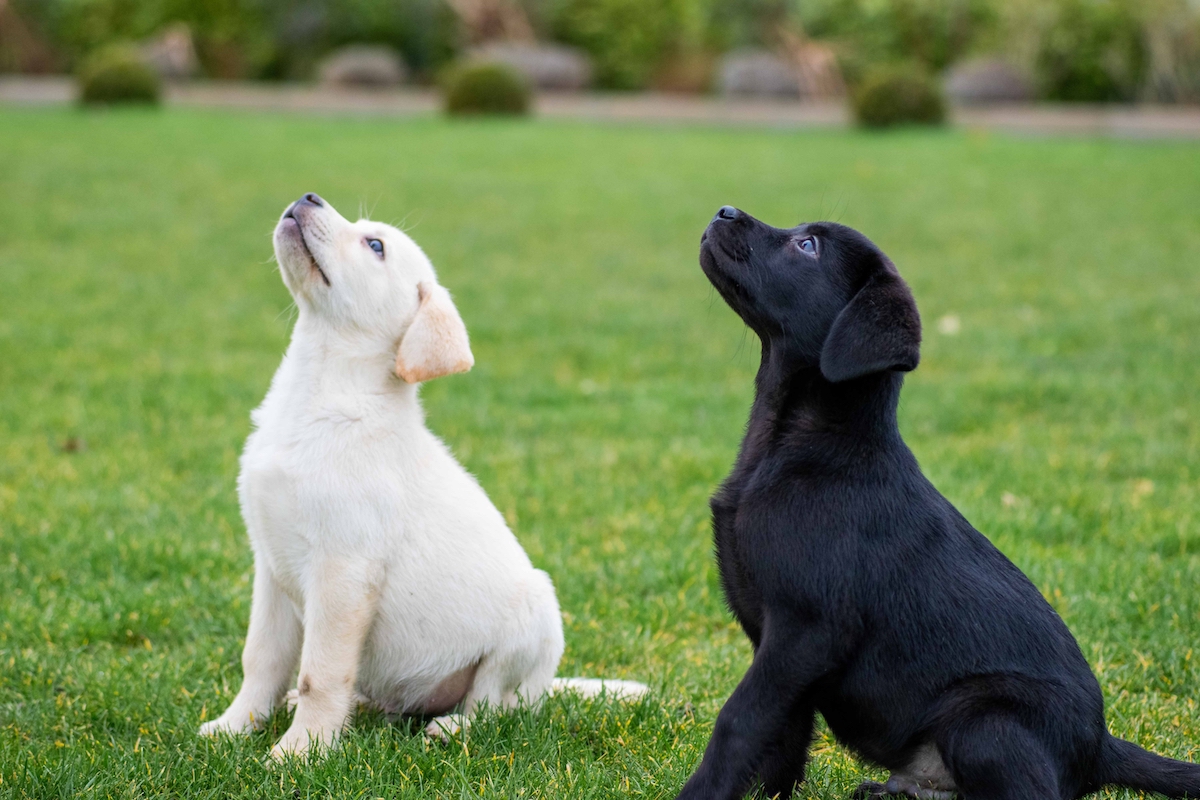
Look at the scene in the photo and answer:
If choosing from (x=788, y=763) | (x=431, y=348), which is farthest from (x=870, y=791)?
(x=431, y=348)

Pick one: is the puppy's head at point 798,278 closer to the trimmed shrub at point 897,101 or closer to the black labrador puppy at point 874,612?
the black labrador puppy at point 874,612

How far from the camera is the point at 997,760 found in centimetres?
265

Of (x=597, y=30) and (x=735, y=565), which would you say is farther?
(x=597, y=30)

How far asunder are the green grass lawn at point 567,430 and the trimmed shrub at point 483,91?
8.50 metres

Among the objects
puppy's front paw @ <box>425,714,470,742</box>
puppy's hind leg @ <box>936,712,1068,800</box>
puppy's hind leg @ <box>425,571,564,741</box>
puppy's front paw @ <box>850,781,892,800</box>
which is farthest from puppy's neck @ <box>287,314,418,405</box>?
puppy's hind leg @ <box>936,712,1068,800</box>

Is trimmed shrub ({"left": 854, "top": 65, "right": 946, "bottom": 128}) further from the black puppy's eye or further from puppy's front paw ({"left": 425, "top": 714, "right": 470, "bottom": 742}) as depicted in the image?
puppy's front paw ({"left": 425, "top": 714, "right": 470, "bottom": 742})

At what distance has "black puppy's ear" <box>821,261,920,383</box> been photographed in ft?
9.20

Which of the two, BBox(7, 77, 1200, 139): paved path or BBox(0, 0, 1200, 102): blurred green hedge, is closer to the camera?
BBox(7, 77, 1200, 139): paved path

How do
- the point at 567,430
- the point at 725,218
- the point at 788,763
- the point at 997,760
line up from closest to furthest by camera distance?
the point at 997,760
the point at 788,763
the point at 725,218
the point at 567,430

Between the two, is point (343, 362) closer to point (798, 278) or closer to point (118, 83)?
point (798, 278)

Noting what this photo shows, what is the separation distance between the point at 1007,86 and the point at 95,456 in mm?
27140

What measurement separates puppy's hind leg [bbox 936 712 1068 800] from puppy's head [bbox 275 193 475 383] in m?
1.60

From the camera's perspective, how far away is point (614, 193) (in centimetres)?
1545

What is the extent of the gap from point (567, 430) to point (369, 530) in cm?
353
